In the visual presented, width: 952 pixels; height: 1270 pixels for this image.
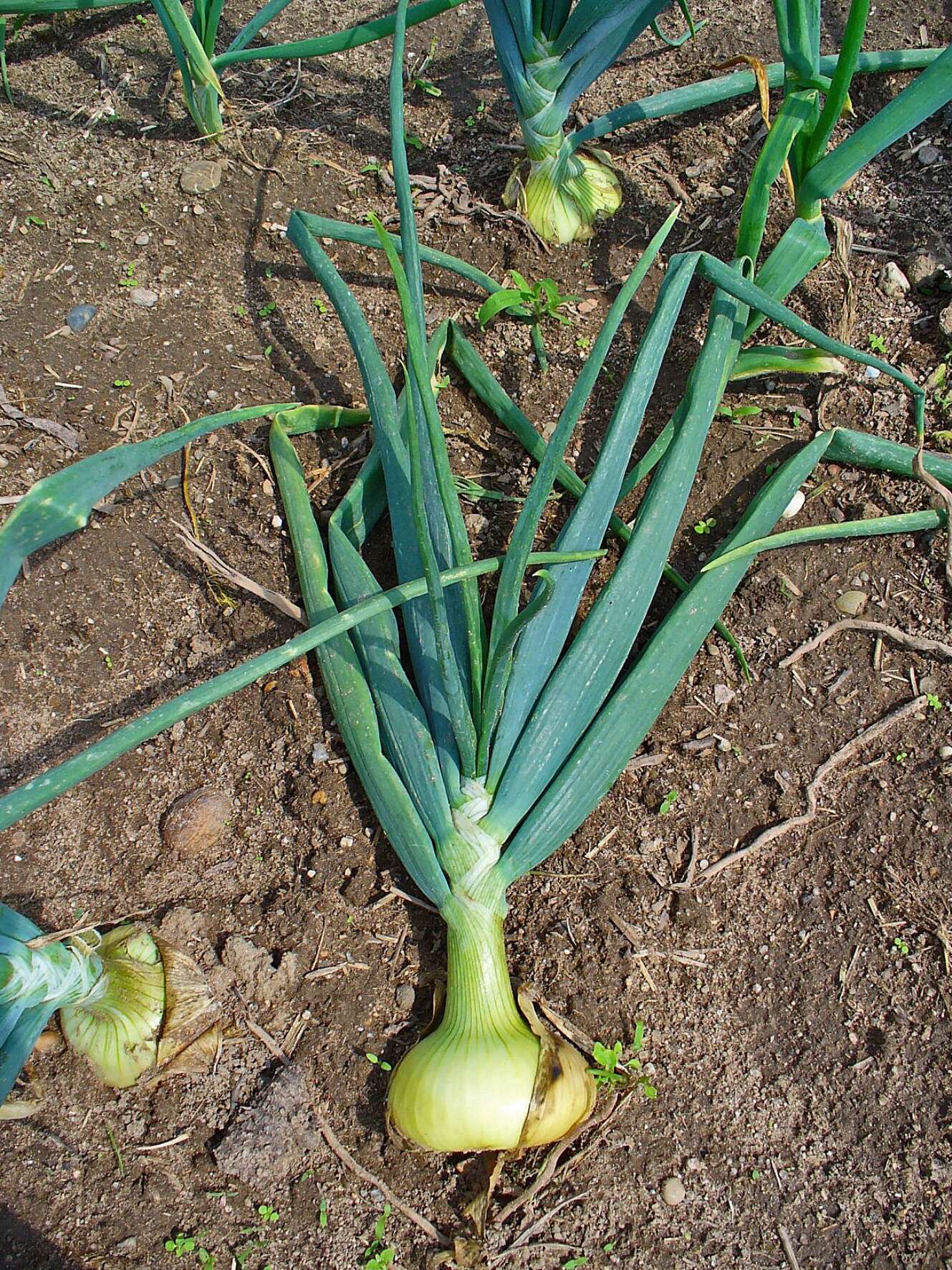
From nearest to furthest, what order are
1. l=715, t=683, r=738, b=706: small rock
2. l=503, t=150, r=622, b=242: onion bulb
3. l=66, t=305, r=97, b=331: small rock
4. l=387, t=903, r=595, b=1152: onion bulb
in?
l=387, t=903, r=595, b=1152: onion bulb
l=715, t=683, r=738, b=706: small rock
l=66, t=305, r=97, b=331: small rock
l=503, t=150, r=622, b=242: onion bulb

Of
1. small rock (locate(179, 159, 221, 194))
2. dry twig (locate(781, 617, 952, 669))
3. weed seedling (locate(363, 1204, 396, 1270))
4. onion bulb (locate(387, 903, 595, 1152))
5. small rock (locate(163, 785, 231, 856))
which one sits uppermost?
small rock (locate(179, 159, 221, 194))

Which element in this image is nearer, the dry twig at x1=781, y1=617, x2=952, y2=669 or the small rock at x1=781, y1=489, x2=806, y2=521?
the dry twig at x1=781, y1=617, x2=952, y2=669

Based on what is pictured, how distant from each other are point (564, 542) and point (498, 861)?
505 mm

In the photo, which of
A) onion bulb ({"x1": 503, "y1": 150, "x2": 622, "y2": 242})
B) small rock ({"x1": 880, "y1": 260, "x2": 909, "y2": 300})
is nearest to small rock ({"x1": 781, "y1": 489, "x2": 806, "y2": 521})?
small rock ({"x1": 880, "y1": 260, "x2": 909, "y2": 300})

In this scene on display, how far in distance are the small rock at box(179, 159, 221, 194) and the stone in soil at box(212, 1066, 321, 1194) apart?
1831 millimetres

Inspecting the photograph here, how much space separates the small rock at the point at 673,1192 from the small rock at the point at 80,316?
1.85m

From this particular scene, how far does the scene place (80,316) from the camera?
1959 mm

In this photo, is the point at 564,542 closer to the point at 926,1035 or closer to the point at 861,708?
the point at 861,708

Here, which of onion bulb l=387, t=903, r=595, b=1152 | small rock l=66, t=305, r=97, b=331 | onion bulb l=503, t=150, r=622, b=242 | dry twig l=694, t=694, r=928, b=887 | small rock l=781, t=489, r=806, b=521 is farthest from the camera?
onion bulb l=503, t=150, r=622, b=242

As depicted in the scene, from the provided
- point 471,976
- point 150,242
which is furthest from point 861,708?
point 150,242

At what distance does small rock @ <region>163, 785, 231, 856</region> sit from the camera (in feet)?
5.04

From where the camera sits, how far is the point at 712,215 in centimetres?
215

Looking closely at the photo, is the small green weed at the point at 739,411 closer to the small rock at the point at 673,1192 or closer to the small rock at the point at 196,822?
the small rock at the point at 196,822

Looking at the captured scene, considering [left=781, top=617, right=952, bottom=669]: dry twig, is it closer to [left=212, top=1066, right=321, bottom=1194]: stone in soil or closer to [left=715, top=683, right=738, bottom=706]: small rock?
[left=715, top=683, right=738, bottom=706]: small rock
